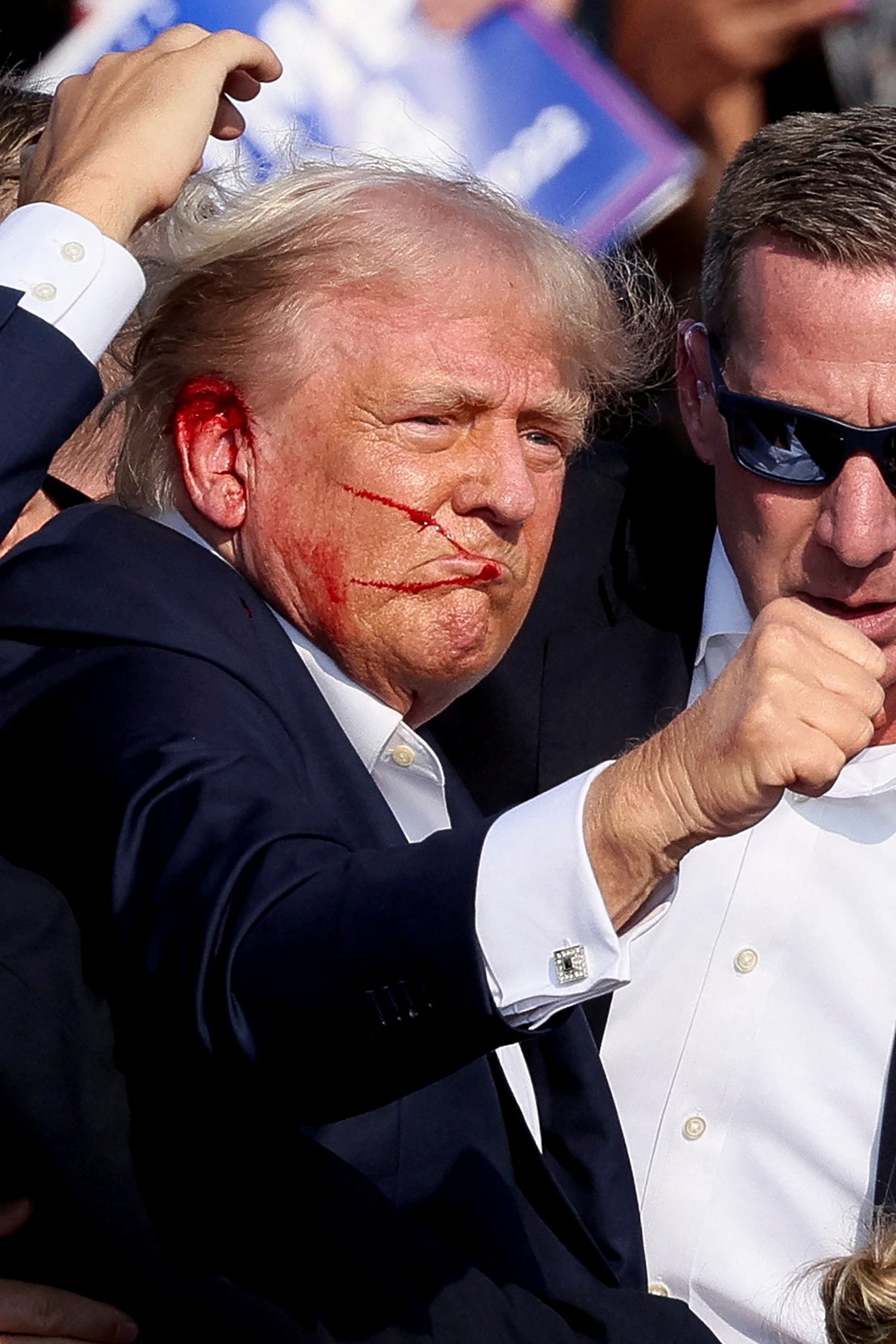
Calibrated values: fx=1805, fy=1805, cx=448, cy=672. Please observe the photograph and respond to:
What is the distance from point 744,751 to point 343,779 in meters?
0.62

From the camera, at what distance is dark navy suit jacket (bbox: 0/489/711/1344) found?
4.68ft

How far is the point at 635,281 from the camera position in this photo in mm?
2818

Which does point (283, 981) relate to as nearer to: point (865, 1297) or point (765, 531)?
point (865, 1297)

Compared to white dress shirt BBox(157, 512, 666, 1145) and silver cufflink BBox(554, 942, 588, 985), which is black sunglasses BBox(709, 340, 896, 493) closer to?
white dress shirt BBox(157, 512, 666, 1145)

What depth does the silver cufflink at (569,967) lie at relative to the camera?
1407mm

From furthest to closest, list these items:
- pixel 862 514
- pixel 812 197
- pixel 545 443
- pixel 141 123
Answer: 1. pixel 812 197
2. pixel 862 514
3. pixel 545 443
4. pixel 141 123

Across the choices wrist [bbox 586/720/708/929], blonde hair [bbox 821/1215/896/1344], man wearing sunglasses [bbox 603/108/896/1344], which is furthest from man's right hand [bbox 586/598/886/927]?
man wearing sunglasses [bbox 603/108/896/1344]

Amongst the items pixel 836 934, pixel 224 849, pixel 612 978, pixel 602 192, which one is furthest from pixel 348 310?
pixel 602 192

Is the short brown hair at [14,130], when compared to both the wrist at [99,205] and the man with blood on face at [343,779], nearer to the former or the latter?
the man with blood on face at [343,779]

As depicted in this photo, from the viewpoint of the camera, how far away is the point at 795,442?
256cm

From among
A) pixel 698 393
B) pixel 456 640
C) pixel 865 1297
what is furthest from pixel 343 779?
pixel 698 393

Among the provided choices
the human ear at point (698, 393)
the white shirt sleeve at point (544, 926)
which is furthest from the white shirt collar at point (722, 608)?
the white shirt sleeve at point (544, 926)

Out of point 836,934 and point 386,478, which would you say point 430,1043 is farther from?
point 836,934

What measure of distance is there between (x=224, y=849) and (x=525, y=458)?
0.84m
